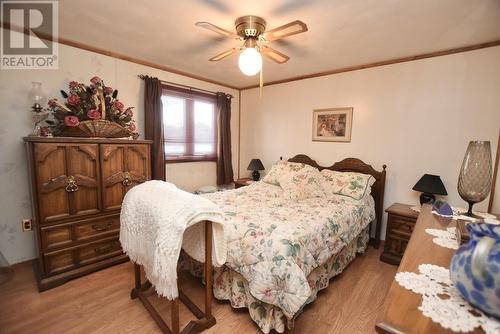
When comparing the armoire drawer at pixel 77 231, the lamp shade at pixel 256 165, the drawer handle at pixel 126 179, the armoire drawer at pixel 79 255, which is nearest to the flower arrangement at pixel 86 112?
the drawer handle at pixel 126 179

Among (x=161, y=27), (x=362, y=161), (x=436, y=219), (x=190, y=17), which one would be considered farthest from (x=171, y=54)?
(x=436, y=219)

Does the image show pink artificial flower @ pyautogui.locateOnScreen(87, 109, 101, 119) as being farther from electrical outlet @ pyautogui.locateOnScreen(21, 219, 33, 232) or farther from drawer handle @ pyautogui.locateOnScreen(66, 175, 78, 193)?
electrical outlet @ pyautogui.locateOnScreen(21, 219, 33, 232)

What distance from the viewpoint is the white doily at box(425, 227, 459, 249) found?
1188 millimetres

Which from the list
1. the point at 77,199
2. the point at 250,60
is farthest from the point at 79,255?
the point at 250,60

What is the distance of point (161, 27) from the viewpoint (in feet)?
6.98

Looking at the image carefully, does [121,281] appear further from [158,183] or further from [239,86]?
[239,86]

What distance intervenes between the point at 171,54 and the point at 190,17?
3.17ft

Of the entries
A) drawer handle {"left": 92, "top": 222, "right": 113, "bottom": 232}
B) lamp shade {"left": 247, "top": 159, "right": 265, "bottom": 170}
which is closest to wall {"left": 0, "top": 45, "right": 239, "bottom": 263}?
drawer handle {"left": 92, "top": 222, "right": 113, "bottom": 232}

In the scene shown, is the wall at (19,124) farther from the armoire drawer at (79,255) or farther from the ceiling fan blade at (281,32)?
the ceiling fan blade at (281,32)

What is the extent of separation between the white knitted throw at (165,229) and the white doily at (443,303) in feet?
3.39

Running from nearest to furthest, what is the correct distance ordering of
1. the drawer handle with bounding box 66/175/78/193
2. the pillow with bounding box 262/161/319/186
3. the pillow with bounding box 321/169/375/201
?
the drawer handle with bounding box 66/175/78/193 < the pillow with bounding box 321/169/375/201 < the pillow with bounding box 262/161/319/186

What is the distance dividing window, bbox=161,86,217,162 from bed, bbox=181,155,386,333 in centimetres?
129

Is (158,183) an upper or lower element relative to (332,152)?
lower

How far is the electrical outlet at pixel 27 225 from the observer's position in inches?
93.4
